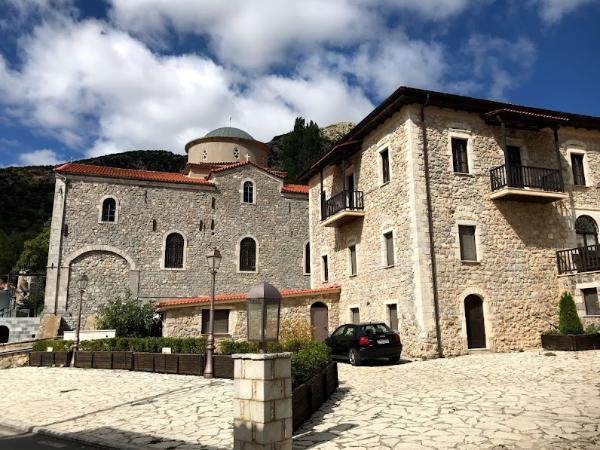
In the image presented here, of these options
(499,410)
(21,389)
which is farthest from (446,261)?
(21,389)

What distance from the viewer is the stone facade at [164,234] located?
2506 centimetres

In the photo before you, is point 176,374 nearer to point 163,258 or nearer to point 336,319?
point 336,319

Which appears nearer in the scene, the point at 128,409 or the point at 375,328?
the point at 128,409

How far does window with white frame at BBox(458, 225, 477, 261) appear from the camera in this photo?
16.5 metres

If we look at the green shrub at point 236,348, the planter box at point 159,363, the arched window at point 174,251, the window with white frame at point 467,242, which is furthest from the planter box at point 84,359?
the window with white frame at point 467,242

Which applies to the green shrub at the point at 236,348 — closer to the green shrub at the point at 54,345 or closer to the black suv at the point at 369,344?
the black suv at the point at 369,344

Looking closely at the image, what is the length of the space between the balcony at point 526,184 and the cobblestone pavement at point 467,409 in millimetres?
6299

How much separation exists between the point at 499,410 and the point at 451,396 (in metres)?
1.42

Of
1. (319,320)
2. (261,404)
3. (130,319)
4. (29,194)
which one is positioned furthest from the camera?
(29,194)

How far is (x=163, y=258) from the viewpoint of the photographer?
26.5m

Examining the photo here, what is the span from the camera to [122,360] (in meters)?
15.8

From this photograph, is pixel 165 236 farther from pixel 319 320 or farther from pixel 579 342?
pixel 579 342

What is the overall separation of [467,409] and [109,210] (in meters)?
23.3

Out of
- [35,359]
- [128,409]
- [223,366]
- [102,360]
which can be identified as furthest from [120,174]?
[128,409]
